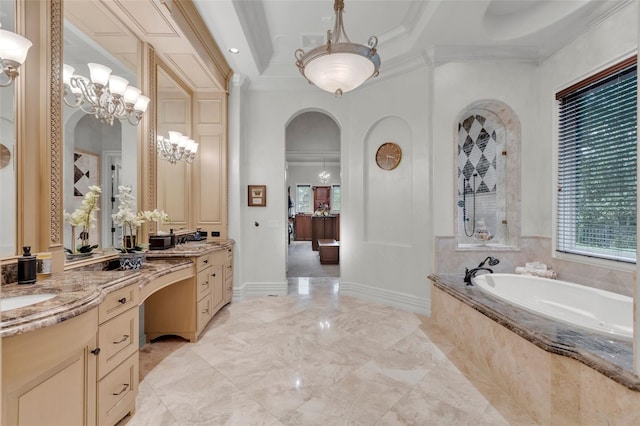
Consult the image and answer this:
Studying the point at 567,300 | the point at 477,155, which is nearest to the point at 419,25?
the point at 477,155

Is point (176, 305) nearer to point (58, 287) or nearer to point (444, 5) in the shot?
point (58, 287)

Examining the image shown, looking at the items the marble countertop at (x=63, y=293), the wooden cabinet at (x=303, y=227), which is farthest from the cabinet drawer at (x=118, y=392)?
the wooden cabinet at (x=303, y=227)

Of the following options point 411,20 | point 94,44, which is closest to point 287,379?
point 94,44

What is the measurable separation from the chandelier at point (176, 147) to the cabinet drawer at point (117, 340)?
2042mm

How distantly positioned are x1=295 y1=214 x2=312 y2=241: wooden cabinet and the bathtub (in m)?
8.30

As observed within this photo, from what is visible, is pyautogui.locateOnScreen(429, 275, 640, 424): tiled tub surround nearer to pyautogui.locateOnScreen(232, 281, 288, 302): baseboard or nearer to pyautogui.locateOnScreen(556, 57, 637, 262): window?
pyautogui.locateOnScreen(556, 57, 637, 262): window

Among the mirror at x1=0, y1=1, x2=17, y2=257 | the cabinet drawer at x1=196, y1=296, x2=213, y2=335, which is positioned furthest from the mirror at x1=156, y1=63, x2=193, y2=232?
the mirror at x1=0, y1=1, x2=17, y2=257

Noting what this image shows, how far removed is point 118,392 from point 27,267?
2.86 ft

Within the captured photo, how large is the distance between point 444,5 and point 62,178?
3483 mm

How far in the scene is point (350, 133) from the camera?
4113 millimetres

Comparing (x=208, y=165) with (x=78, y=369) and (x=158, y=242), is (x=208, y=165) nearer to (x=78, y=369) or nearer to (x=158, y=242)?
(x=158, y=242)

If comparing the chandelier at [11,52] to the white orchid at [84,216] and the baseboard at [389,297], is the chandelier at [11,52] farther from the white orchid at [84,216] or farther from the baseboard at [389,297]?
the baseboard at [389,297]

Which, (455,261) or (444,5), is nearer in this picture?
(444,5)

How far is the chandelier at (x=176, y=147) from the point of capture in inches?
127
